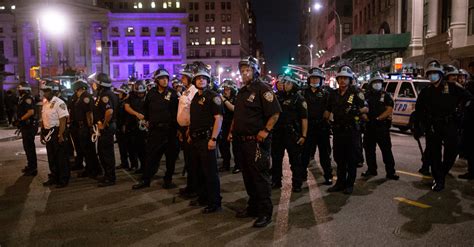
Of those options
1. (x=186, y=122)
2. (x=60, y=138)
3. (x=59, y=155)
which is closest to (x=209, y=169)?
(x=186, y=122)

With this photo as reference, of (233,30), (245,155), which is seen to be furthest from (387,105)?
(233,30)

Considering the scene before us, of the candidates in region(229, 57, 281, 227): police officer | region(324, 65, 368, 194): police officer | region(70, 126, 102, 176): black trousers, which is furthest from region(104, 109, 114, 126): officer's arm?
region(324, 65, 368, 194): police officer

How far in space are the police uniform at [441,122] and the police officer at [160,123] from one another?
171 inches

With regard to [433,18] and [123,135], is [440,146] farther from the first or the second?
[433,18]

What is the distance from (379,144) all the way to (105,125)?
17.0 ft

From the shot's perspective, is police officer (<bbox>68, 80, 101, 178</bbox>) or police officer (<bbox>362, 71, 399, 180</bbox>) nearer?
police officer (<bbox>362, 71, 399, 180</bbox>)

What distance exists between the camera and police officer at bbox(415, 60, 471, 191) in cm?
720

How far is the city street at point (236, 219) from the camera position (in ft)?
17.1

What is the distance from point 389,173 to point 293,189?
2.09 meters

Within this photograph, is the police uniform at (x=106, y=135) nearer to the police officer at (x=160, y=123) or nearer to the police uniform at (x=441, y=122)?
the police officer at (x=160, y=123)

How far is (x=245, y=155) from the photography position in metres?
5.81

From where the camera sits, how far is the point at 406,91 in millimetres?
16562

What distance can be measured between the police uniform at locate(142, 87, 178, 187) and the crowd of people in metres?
0.02

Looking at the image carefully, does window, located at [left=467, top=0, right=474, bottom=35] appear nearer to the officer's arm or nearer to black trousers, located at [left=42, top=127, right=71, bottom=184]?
the officer's arm
